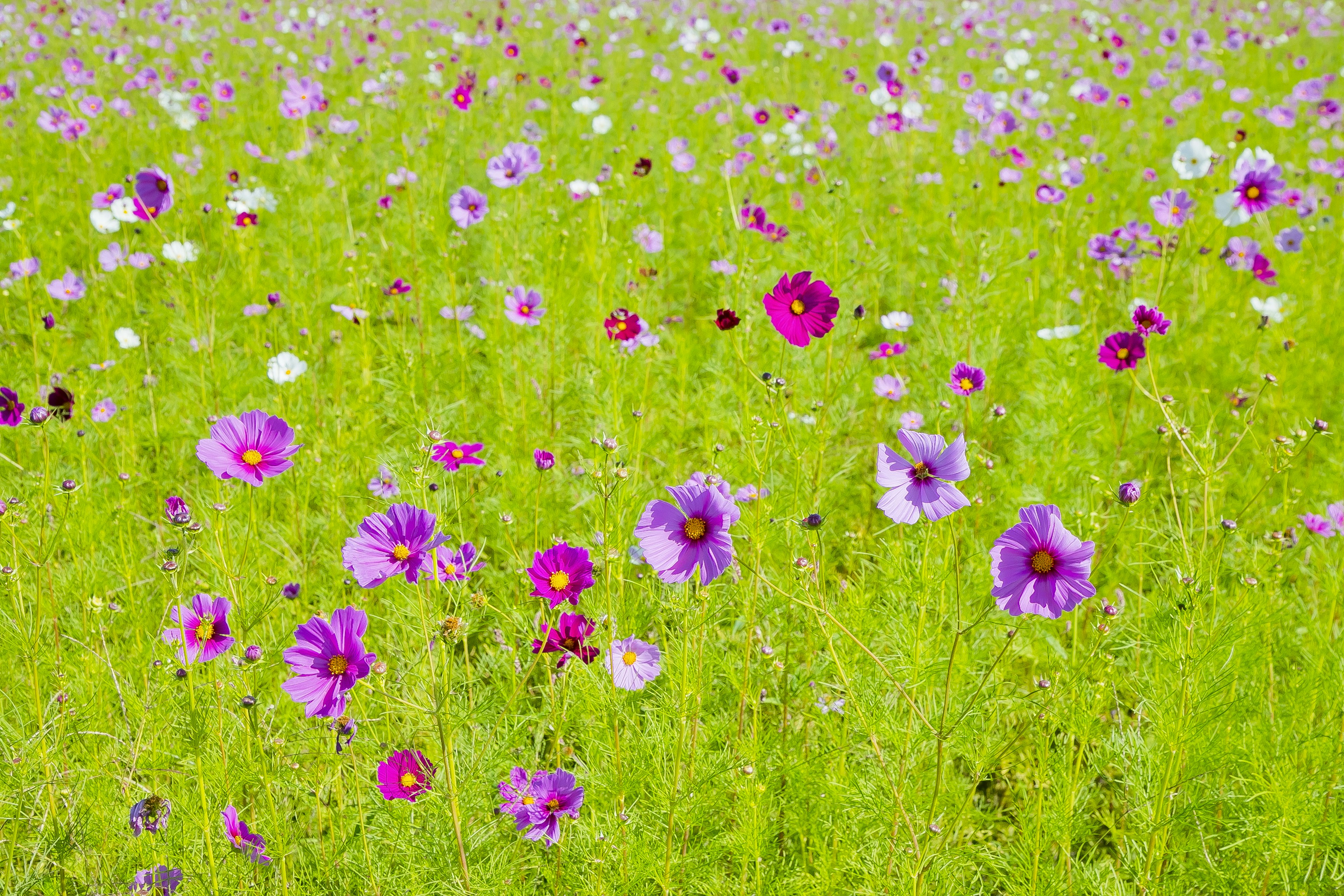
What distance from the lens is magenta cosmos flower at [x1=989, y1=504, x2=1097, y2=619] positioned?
3.26 feet

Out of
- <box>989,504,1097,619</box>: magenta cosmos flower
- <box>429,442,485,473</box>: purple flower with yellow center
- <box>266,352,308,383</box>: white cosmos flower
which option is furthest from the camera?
<box>266,352,308,383</box>: white cosmos flower

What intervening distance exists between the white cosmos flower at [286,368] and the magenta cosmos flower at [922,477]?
75.9 inches

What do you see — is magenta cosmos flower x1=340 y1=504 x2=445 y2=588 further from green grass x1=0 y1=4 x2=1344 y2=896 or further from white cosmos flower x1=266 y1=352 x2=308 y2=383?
white cosmos flower x1=266 y1=352 x2=308 y2=383

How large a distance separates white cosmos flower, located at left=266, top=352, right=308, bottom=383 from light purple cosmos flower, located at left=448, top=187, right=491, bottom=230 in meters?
0.84

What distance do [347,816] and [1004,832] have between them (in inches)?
47.8

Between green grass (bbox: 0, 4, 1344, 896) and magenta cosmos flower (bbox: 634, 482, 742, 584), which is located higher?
magenta cosmos flower (bbox: 634, 482, 742, 584)

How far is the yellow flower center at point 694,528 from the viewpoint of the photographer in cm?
113

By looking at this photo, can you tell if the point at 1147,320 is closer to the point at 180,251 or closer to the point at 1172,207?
the point at 1172,207

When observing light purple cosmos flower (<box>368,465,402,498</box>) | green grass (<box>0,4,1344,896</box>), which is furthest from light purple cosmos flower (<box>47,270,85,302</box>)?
light purple cosmos flower (<box>368,465,402,498</box>)

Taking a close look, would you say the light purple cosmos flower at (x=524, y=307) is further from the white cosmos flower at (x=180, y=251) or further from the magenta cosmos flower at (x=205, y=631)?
the magenta cosmos flower at (x=205, y=631)

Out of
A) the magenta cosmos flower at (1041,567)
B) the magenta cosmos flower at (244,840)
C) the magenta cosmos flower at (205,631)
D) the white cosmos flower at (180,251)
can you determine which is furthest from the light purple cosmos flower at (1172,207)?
the white cosmos flower at (180,251)

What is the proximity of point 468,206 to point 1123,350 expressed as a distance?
2.31 m

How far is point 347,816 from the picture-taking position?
4.83 feet

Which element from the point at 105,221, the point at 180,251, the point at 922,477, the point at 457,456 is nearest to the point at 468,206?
the point at 180,251
